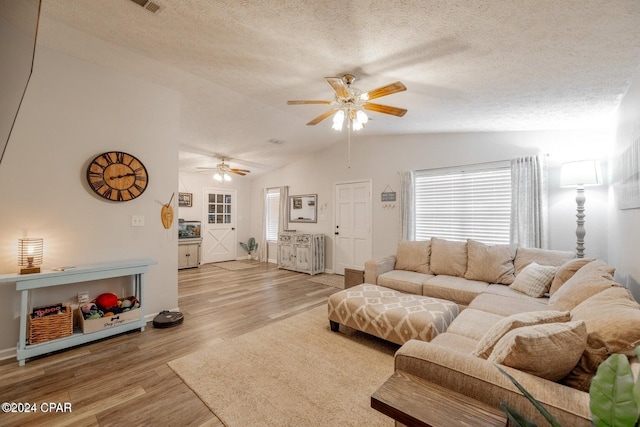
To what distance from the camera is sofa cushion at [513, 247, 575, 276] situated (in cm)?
306

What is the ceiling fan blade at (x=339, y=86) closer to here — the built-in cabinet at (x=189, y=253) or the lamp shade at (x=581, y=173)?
the lamp shade at (x=581, y=173)

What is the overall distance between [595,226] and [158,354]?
16.8ft

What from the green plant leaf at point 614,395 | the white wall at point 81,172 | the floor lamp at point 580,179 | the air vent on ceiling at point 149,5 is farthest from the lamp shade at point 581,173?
the white wall at point 81,172

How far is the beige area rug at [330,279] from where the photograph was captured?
16.8 ft

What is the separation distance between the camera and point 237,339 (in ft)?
9.22

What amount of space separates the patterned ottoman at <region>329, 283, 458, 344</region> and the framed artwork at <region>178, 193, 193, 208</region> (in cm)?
542

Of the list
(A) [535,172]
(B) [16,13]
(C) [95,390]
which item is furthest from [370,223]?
(B) [16,13]

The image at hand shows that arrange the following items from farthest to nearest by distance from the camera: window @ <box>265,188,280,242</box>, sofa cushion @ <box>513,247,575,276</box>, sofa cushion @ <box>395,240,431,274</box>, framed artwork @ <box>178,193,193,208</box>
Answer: window @ <box>265,188,280,242</box> → framed artwork @ <box>178,193,193,208</box> → sofa cushion @ <box>395,240,431,274</box> → sofa cushion @ <box>513,247,575,276</box>

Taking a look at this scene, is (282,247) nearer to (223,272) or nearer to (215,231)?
(223,272)

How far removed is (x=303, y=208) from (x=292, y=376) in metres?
4.71

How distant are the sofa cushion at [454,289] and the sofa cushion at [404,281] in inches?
3.7

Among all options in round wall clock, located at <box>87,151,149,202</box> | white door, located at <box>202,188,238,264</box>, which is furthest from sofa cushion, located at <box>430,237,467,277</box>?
white door, located at <box>202,188,238,264</box>

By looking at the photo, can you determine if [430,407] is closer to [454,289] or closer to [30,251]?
[454,289]

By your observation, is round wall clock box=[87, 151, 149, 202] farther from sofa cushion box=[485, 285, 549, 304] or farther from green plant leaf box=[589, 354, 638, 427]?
sofa cushion box=[485, 285, 549, 304]
